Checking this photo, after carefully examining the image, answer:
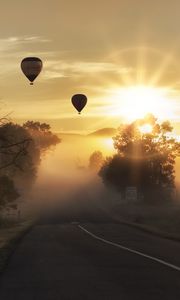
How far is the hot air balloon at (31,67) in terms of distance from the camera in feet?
152

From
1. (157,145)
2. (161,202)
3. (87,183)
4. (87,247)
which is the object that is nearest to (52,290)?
(87,247)

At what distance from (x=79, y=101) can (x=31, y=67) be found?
8010mm

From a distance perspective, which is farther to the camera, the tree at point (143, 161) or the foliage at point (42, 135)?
the foliage at point (42, 135)

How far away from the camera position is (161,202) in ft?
317

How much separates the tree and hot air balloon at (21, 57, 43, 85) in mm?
50026

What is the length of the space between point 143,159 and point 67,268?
80667 millimetres

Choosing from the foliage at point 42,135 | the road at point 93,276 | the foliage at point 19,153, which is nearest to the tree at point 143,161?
the foliage at point 19,153

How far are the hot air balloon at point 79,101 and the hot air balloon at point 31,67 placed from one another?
Answer: 6750mm

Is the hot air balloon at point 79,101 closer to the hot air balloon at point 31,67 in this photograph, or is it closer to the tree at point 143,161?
the hot air balloon at point 31,67

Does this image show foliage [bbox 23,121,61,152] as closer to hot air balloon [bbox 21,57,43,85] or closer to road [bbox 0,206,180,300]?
hot air balloon [bbox 21,57,43,85]

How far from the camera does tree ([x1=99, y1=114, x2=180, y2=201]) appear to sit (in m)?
96.1

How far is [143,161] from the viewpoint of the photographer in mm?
96625

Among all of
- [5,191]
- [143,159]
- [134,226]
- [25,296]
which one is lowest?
[25,296]

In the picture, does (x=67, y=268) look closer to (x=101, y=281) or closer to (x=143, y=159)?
(x=101, y=281)
